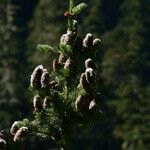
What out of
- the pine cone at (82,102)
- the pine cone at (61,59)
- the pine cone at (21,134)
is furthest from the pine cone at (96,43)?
the pine cone at (21,134)

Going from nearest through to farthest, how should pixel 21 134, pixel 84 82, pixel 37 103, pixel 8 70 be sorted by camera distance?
pixel 21 134 → pixel 84 82 → pixel 37 103 → pixel 8 70

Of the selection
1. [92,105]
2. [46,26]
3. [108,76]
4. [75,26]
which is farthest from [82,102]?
[46,26]

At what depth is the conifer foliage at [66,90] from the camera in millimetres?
8453

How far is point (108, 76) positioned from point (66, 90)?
59817 millimetres

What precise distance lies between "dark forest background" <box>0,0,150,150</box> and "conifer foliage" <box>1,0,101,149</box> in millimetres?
33714

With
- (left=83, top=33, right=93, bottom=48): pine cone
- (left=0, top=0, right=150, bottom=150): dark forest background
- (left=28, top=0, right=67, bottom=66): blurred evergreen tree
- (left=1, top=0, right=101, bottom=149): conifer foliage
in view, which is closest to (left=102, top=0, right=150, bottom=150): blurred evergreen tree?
(left=0, top=0, right=150, bottom=150): dark forest background

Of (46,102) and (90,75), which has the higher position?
(90,75)

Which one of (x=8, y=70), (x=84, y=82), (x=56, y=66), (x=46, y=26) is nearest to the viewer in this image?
(x=84, y=82)

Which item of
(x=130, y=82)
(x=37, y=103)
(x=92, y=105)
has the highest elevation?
(x=130, y=82)

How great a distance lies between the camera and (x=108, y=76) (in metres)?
68.4

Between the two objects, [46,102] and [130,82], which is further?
[130,82]

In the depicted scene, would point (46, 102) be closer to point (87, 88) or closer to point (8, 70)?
point (87, 88)

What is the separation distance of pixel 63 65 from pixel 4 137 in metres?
1.18

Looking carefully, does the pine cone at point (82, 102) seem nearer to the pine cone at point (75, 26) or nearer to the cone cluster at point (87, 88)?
the cone cluster at point (87, 88)
